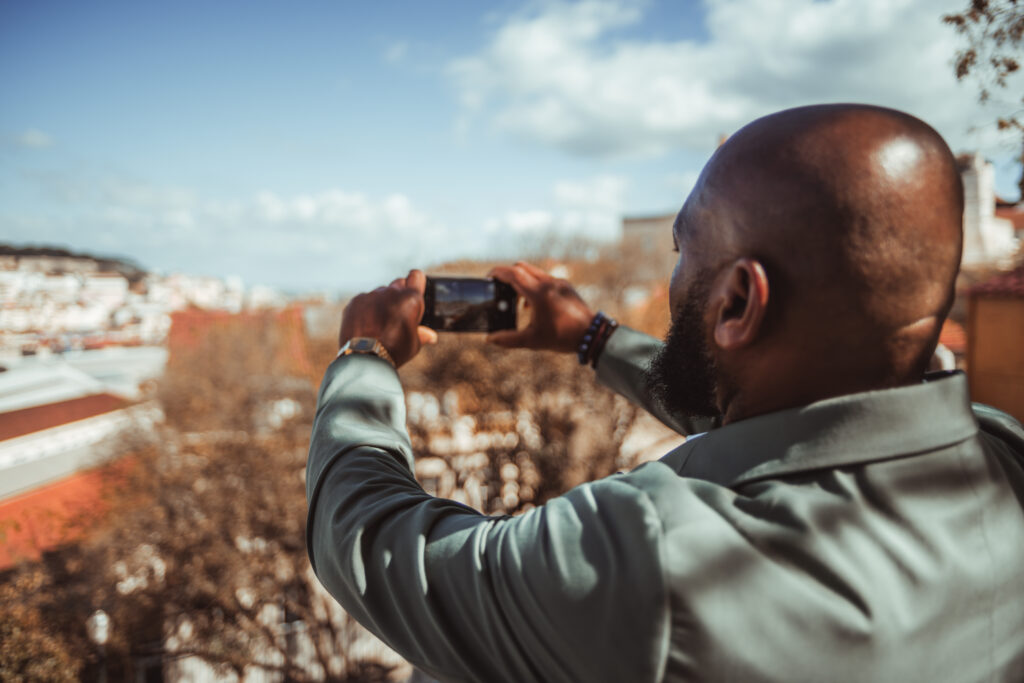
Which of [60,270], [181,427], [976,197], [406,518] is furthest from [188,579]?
[976,197]

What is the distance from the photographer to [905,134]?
879 mm

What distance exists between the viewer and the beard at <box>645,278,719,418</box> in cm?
103

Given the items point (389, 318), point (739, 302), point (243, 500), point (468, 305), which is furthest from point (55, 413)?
point (739, 302)

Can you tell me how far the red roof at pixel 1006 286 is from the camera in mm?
5645

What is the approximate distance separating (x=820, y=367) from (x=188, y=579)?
13436 mm

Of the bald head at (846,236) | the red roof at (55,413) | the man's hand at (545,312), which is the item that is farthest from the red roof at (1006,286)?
the red roof at (55,413)

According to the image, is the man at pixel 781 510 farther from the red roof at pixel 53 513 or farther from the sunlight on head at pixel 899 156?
the red roof at pixel 53 513

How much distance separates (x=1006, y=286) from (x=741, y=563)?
6557mm

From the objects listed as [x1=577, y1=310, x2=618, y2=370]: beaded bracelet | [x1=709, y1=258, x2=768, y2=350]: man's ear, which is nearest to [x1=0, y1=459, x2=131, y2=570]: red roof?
[x1=577, y1=310, x2=618, y2=370]: beaded bracelet

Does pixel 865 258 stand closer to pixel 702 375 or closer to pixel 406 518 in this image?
pixel 702 375

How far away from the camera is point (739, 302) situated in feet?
3.11

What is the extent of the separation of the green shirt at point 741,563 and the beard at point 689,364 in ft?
0.38

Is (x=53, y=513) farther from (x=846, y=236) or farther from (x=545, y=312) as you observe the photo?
(x=846, y=236)

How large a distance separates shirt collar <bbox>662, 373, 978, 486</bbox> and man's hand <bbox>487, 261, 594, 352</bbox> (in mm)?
858
